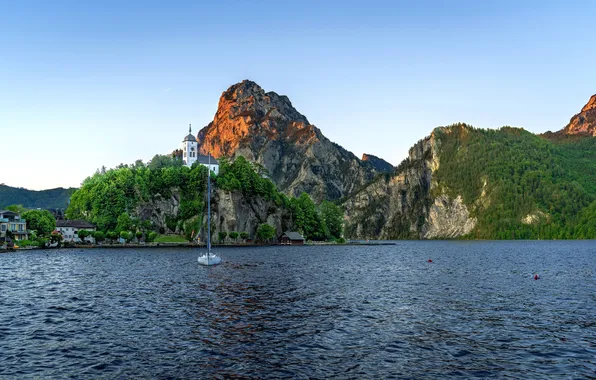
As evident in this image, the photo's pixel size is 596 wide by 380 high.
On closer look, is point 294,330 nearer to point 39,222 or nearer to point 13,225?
point 13,225

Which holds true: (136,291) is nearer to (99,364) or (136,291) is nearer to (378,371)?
(99,364)

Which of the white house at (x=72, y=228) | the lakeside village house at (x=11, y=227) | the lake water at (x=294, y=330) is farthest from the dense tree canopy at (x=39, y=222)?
the lake water at (x=294, y=330)

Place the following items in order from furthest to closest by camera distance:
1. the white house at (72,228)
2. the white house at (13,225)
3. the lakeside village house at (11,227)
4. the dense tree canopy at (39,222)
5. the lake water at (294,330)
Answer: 1. the white house at (72,228)
2. the dense tree canopy at (39,222)
3. the white house at (13,225)
4. the lakeside village house at (11,227)
5. the lake water at (294,330)

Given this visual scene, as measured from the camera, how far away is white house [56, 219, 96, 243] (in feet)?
641

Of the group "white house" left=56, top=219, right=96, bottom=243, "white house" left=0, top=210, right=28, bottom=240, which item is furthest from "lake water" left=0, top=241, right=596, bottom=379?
"white house" left=56, top=219, right=96, bottom=243

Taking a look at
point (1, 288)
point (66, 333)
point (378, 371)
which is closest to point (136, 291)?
point (1, 288)

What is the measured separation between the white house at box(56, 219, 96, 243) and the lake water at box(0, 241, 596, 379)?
137859mm

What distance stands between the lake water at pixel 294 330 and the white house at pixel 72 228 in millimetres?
137859

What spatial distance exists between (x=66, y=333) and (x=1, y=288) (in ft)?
106

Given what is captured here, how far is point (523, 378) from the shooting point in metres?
24.2

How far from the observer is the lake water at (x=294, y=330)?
26.0 m

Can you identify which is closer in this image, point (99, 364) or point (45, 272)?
point (99, 364)

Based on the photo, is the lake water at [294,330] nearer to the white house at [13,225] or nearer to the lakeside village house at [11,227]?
the lakeside village house at [11,227]

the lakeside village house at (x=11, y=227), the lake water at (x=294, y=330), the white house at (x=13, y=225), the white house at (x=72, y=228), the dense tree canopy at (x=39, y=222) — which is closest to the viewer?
the lake water at (x=294, y=330)
